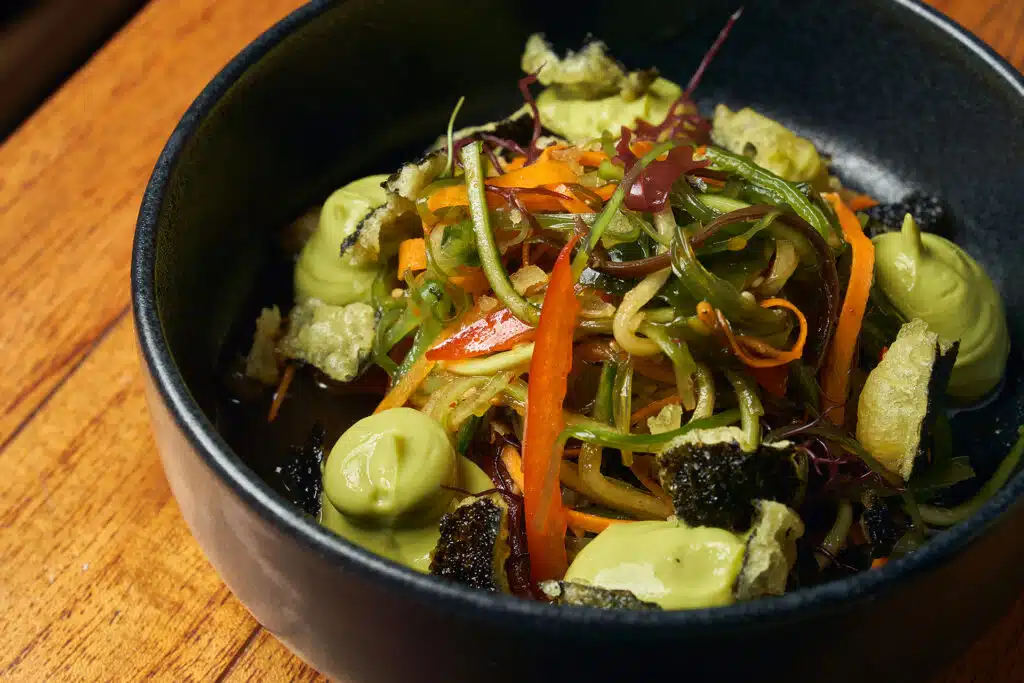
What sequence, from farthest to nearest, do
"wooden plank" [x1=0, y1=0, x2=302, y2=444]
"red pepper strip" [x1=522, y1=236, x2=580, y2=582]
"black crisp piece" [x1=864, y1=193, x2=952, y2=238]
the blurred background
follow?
the blurred background → "wooden plank" [x1=0, y1=0, x2=302, y2=444] → "black crisp piece" [x1=864, y1=193, x2=952, y2=238] → "red pepper strip" [x1=522, y1=236, x2=580, y2=582]

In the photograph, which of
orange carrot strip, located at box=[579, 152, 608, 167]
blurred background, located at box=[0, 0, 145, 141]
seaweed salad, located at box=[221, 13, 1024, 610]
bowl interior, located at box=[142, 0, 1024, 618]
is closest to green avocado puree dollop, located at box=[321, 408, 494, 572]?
seaweed salad, located at box=[221, 13, 1024, 610]

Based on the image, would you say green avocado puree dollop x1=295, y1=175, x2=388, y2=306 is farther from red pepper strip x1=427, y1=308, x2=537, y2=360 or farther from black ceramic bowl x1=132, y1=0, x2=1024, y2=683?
red pepper strip x1=427, y1=308, x2=537, y2=360

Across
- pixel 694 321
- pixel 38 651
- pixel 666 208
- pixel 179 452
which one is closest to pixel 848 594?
pixel 694 321

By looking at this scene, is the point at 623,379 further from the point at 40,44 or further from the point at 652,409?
the point at 40,44

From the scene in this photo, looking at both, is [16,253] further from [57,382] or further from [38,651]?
[38,651]

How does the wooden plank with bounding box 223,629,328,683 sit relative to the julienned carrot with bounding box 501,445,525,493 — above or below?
below

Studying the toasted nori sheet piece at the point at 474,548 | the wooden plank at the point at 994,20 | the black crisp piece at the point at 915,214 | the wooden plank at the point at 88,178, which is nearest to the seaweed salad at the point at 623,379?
the toasted nori sheet piece at the point at 474,548
